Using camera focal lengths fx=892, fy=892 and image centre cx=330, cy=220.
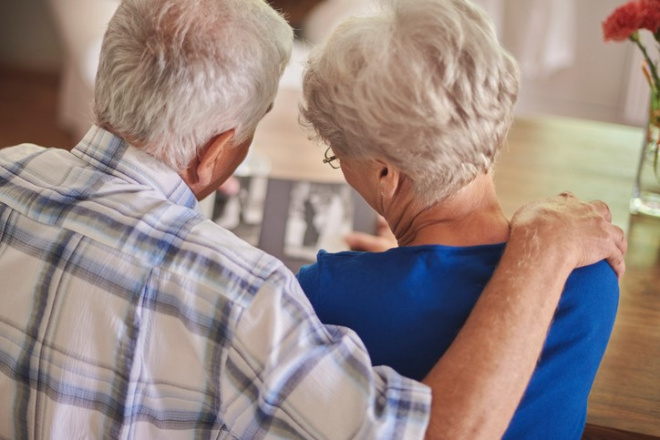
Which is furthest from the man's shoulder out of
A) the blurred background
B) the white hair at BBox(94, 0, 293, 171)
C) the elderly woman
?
the blurred background

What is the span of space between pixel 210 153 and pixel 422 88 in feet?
1.07

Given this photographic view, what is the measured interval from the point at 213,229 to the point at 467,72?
36 cm

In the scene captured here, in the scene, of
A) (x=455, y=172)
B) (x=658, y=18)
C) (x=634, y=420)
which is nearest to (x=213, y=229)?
(x=455, y=172)

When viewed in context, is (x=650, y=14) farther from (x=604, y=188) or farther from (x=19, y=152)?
(x=19, y=152)

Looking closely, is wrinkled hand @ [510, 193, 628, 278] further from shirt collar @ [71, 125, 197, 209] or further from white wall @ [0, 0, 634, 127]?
white wall @ [0, 0, 634, 127]

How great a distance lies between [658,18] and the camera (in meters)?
1.67

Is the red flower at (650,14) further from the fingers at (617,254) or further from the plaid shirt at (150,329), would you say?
the plaid shirt at (150,329)

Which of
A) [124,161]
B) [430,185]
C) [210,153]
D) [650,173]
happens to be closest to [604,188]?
[650,173]

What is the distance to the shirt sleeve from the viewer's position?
1000 millimetres

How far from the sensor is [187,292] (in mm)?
1055

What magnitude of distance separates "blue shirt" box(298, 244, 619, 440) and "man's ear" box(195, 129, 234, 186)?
0.75 feet

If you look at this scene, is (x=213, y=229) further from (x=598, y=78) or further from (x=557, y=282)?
(x=598, y=78)

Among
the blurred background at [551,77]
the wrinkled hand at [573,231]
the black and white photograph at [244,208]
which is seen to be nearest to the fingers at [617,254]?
the wrinkled hand at [573,231]

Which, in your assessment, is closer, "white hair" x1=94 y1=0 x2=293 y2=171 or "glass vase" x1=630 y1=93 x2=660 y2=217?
"white hair" x1=94 y1=0 x2=293 y2=171
